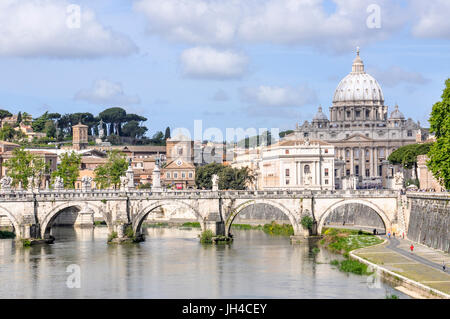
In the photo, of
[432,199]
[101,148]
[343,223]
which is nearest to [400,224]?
[432,199]

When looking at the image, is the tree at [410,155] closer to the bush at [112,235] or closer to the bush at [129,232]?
the bush at [129,232]

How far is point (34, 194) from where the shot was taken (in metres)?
79.9

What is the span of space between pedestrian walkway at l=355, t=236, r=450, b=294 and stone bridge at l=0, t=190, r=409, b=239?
729 centimetres

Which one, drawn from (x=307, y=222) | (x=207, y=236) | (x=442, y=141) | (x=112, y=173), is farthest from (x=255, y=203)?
(x=112, y=173)

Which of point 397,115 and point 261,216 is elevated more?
point 397,115

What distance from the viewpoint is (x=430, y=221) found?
67.9 metres

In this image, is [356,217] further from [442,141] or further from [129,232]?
[442,141]

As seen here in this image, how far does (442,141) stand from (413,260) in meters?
12.3

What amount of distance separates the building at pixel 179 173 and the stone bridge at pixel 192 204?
70.0 meters

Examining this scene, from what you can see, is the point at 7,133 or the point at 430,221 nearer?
the point at 430,221

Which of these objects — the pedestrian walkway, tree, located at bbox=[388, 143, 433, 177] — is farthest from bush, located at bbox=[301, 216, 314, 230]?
tree, located at bbox=[388, 143, 433, 177]

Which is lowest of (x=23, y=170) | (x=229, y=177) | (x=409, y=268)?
(x=409, y=268)

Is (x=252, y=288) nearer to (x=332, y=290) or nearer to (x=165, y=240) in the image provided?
(x=332, y=290)

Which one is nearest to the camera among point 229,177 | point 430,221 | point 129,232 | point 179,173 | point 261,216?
point 430,221
